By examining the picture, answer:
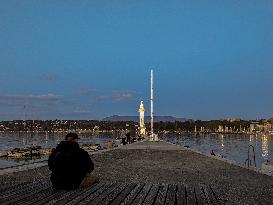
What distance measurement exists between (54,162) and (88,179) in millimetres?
976

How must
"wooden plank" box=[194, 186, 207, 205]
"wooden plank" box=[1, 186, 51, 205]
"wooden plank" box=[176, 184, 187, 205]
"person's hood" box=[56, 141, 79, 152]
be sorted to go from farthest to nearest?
1. "person's hood" box=[56, 141, 79, 152]
2. "wooden plank" box=[194, 186, 207, 205]
3. "wooden plank" box=[176, 184, 187, 205]
4. "wooden plank" box=[1, 186, 51, 205]

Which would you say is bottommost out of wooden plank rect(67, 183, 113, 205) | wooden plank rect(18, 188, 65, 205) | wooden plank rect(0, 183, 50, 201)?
wooden plank rect(0, 183, 50, 201)

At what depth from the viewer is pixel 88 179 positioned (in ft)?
35.3

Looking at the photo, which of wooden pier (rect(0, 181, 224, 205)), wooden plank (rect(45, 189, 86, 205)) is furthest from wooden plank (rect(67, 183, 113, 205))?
wooden plank (rect(45, 189, 86, 205))

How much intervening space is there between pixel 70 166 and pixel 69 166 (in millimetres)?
23

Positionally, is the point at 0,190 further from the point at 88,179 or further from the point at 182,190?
the point at 182,190

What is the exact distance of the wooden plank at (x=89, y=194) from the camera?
836 cm

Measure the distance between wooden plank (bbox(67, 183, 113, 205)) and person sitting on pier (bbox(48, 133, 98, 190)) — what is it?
389 mm

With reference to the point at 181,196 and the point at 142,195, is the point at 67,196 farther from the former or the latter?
the point at 181,196

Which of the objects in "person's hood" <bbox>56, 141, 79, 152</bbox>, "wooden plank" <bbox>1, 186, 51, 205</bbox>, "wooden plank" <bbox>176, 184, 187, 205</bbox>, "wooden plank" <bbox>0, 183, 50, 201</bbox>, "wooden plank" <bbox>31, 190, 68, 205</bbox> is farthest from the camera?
"person's hood" <bbox>56, 141, 79, 152</bbox>

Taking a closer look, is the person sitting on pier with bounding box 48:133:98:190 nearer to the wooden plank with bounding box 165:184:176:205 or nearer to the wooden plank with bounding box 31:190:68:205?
the wooden plank with bounding box 31:190:68:205

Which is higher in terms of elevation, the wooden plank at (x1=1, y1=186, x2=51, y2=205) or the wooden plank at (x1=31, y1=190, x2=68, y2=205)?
the wooden plank at (x1=31, y1=190, x2=68, y2=205)

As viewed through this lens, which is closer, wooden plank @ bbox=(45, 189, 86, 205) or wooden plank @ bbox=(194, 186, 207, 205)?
wooden plank @ bbox=(45, 189, 86, 205)

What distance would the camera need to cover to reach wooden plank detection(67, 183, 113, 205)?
836 centimetres
